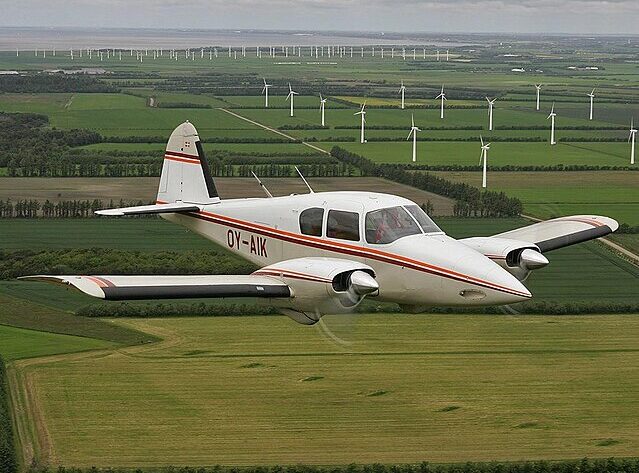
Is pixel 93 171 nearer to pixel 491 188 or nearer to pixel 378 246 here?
pixel 491 188

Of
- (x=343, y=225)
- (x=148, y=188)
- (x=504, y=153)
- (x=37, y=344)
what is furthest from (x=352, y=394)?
(x=504, y=153)

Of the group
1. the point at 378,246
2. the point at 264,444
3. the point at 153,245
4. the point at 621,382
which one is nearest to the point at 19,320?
the point at 153,245

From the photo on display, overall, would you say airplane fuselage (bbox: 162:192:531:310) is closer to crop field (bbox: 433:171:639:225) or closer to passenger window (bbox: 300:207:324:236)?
passenger window (bbox: 300:207:324:236)

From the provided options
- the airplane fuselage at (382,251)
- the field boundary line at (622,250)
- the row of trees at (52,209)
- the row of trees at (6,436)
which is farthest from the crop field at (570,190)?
the airplane fuselage at (382,251)

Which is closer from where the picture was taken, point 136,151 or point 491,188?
point 491,188

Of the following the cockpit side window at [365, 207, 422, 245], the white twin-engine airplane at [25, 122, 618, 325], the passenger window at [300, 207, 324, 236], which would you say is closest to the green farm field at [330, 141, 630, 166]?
the white twin-engine airplane at [25, 122, 618, 325]

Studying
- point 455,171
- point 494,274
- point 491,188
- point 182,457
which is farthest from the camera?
point 455,171
